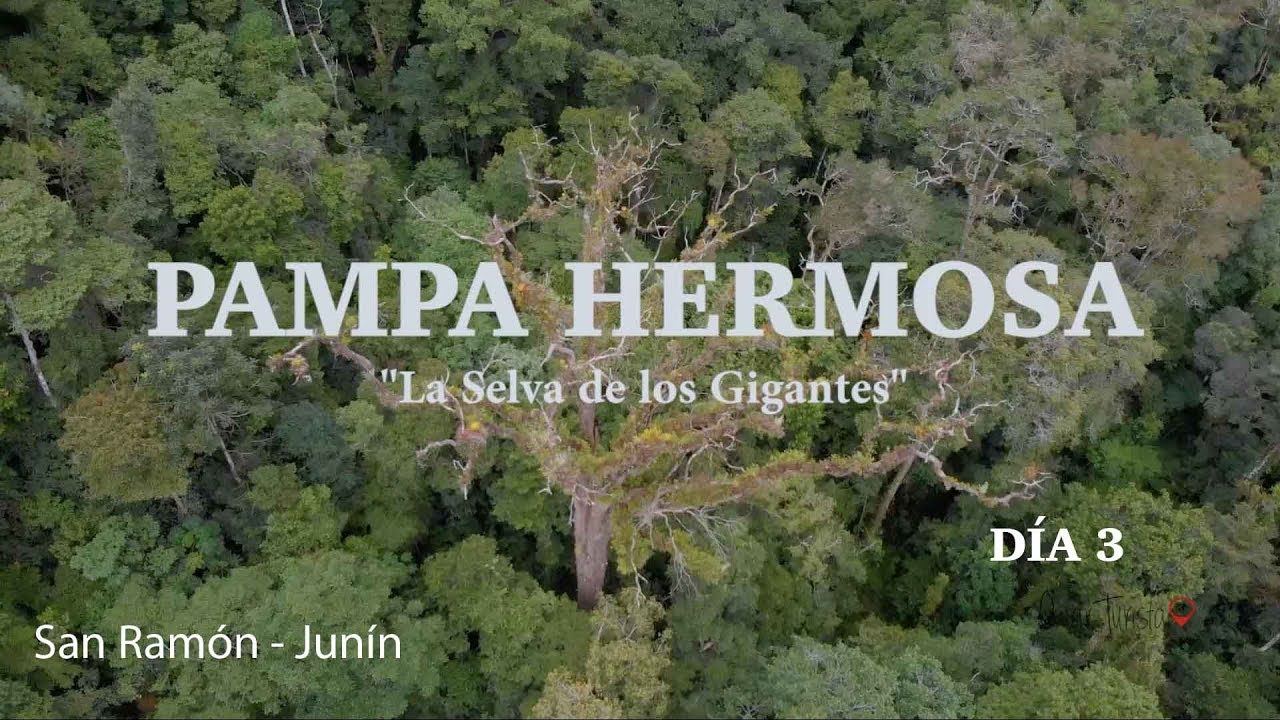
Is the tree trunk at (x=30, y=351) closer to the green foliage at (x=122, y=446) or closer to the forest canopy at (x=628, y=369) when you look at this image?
the forest canopy at (x=628, y=369)

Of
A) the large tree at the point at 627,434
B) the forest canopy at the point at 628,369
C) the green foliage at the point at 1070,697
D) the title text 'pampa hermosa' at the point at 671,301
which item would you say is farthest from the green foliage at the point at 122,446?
→ the green foliage at the point at 1070,697

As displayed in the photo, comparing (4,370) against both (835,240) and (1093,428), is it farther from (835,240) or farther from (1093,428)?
(1093,428)

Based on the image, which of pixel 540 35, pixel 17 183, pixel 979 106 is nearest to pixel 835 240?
pixel 979 106

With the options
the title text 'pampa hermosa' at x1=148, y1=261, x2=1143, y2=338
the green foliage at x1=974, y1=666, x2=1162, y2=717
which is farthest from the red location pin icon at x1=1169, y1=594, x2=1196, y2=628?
the title text 'pampa hermosa' at x1=148, y1=261, x2=1143, y2=338

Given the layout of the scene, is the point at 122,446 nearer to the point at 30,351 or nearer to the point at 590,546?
the point at 30,351

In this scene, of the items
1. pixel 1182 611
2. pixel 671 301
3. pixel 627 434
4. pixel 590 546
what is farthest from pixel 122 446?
pixel 1182 611

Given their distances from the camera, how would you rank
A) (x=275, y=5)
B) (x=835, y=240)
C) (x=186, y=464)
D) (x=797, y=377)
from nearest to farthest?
(x=797, y=377) → (x=186, y=464) → (x=835, y=240) → (x=275, y=5)
